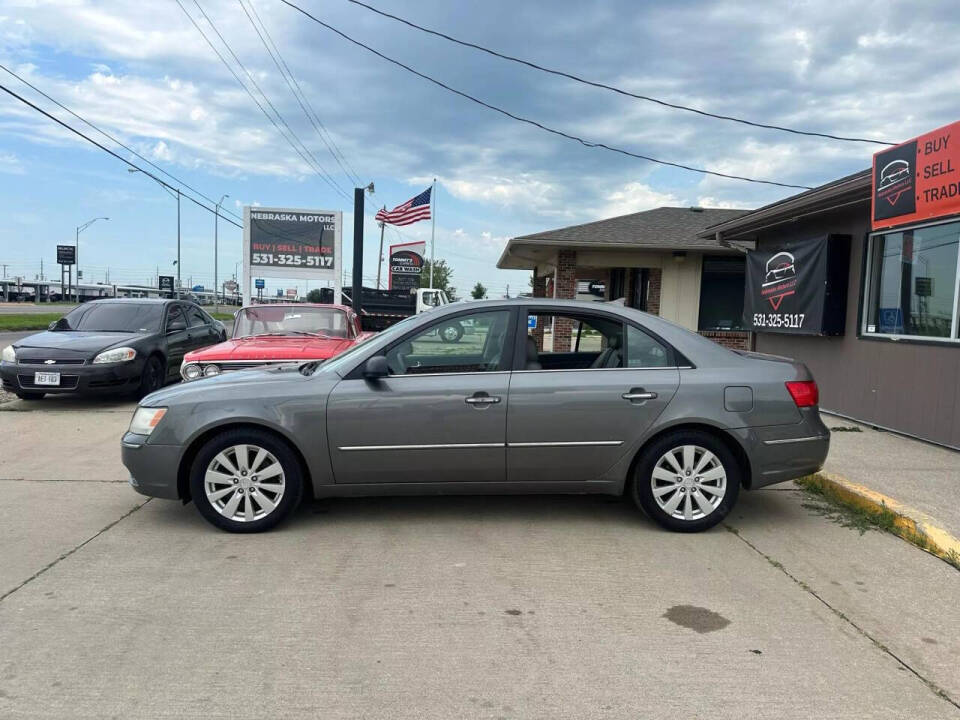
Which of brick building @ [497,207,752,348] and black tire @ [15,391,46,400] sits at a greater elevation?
brick building @ [497,207,752,348]

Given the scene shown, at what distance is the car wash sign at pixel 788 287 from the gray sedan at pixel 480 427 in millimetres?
A: 4850

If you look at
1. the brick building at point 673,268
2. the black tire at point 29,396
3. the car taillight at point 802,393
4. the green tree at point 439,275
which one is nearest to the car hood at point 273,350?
the black tire at point 29,396

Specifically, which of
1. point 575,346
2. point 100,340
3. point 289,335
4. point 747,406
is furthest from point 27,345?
point 747,406

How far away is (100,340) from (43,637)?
764 centimetres

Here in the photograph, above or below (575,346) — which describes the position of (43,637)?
below

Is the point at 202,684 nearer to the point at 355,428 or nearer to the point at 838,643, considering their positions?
the point at 355,428

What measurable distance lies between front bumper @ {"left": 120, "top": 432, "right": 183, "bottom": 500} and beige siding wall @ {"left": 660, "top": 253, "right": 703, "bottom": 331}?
15149 millimetres

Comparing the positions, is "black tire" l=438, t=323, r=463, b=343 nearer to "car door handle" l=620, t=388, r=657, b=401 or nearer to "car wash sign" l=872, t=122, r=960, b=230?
"car door handle" l=620, t=388, r=657, b=401

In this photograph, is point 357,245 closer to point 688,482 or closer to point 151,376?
point 151,376

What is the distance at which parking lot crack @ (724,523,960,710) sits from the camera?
9.93 feet

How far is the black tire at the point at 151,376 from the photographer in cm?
1020

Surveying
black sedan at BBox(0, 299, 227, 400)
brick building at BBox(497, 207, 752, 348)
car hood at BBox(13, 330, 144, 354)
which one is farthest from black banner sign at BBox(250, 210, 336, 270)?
car hood at BBox(13, 330, 144, 354)

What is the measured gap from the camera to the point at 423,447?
4.71 metres

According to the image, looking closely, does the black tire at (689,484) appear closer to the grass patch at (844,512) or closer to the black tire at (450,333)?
the grass patch at (844,512)
